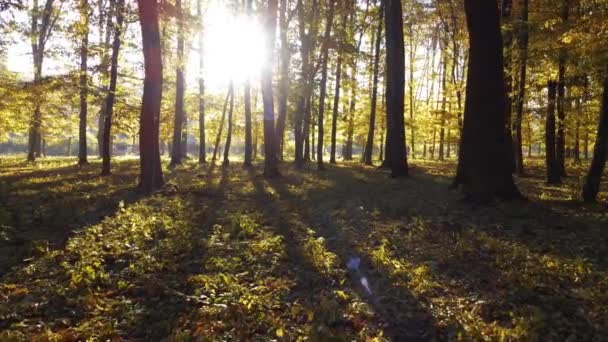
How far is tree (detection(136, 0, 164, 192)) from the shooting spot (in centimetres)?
1233

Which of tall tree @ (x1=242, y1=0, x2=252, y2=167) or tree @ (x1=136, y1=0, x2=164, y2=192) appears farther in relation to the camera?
tall tree @ (x1=242, y1=0, x2=252, y2=167)

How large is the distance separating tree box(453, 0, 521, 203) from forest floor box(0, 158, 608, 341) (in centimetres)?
56

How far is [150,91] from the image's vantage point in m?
12.6

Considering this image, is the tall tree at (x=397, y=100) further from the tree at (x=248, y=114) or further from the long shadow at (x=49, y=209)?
the long shadow at (x=49, y=209)

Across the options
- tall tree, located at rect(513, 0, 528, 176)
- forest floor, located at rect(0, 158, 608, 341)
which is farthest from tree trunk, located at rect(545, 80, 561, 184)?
forest floor, located at rect(0, 158, 608, 341)

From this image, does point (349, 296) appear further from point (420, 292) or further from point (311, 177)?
point (311, 177)

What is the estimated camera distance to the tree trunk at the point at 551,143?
1591cm

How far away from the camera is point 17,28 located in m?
15.1

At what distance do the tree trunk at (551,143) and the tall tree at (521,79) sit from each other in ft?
3.43

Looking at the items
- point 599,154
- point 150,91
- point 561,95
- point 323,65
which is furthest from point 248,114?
point 599,154

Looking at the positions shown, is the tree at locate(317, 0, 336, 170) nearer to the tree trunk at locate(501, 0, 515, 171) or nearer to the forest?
the forest

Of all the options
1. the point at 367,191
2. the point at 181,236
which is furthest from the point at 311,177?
the point at 181,236

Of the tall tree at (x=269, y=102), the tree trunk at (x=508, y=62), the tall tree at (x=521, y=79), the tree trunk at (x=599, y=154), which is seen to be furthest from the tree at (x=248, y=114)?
the tree trunk at (x=599, y=154)

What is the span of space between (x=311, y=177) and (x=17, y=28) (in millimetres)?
12352
